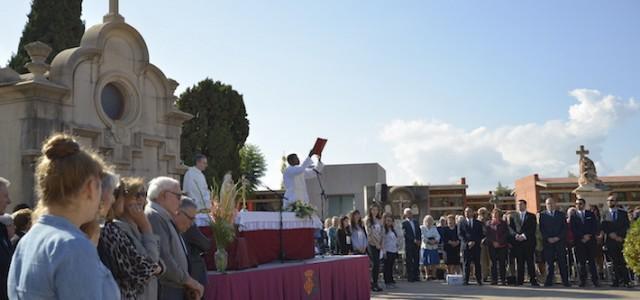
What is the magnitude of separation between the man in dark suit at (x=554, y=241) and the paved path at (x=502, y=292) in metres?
0.33

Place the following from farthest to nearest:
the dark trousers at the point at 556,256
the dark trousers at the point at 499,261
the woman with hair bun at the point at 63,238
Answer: the dark trousers at the point at 499,261, the dark trousers at the point at 556,256, the woman with hair bun at the point at 63,238

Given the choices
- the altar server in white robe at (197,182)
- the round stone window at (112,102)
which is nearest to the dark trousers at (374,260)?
the altar server in white robe at (197,182)

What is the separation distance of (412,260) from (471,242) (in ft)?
6.33

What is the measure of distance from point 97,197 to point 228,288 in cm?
431

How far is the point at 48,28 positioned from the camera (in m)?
22.9

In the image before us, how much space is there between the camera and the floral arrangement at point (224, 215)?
6.69m

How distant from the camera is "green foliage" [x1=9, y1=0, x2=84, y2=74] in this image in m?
22.9

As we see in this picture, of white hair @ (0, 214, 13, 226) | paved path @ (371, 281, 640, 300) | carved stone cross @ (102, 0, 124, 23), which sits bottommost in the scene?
paved path @ (371, 281, 640, 300)

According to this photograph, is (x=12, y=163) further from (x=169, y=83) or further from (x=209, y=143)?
(x=209, y=143)

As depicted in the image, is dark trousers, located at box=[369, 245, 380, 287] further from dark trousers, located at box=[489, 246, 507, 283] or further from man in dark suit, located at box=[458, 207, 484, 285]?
dark trousers, located at box=[489, 246, 507, 283]

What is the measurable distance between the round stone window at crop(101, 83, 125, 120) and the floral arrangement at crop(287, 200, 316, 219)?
515 cm

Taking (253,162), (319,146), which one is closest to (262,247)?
(319,146)

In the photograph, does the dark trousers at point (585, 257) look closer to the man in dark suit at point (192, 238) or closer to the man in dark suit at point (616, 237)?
the man in dark suit at point (616, 237)

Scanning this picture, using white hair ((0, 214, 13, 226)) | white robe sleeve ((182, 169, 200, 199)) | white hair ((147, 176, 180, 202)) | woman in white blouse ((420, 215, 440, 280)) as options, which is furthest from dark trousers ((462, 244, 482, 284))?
white hair ((0, 214, 13, 226))
